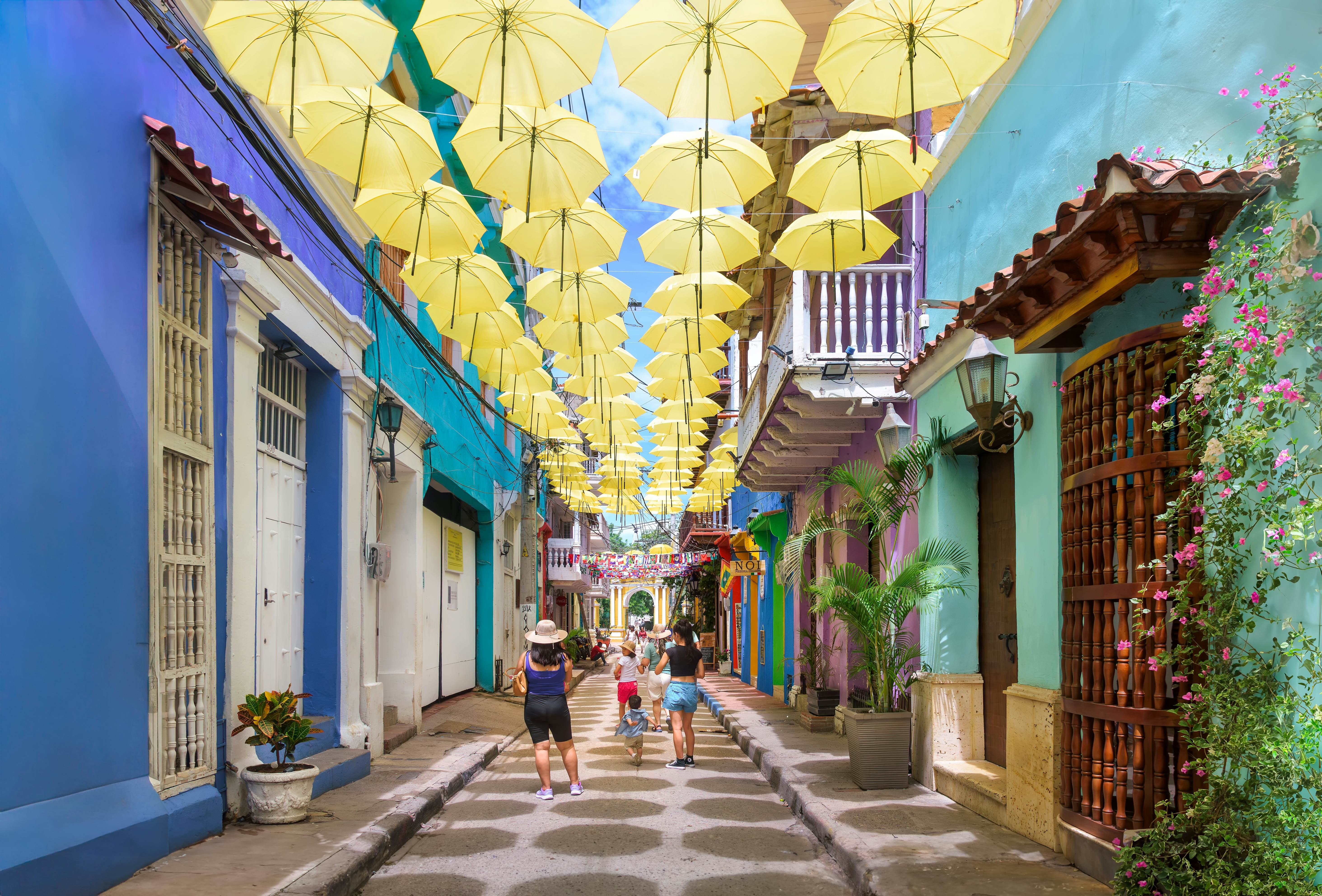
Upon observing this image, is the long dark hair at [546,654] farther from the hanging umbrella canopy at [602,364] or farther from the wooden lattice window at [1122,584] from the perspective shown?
the wooden lattice window at [1122,584]

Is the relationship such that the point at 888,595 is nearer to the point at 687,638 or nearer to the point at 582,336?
the point at 687,638

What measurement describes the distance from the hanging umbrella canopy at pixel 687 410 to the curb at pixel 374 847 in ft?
24.7

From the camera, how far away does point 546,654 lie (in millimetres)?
10148

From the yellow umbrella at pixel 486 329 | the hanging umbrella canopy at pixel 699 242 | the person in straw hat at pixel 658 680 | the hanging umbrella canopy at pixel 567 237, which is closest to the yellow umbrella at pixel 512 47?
the hanging umbrella canopy at pixel 567 237

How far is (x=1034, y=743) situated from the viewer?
7309mm

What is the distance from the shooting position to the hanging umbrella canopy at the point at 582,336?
1165 centimetres

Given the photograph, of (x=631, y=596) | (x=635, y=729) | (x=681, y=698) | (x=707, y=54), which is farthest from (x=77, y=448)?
(x=631, y=596)

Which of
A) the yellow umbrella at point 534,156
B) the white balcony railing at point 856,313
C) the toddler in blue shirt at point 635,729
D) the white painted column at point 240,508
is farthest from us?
the toddler in blue shirt at point 635,729

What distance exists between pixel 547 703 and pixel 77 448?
5.34 metres

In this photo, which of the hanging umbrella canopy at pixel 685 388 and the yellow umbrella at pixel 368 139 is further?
the hanging umbrella canopy at pixel 685 388

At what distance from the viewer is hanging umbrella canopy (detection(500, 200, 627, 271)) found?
913 cm

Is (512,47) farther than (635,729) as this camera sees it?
No

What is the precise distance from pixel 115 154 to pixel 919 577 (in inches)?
292

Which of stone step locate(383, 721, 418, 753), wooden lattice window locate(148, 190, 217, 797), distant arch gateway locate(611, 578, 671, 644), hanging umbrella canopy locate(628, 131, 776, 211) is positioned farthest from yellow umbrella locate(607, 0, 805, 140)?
distant arch gateway locate(611, 578, 671, 644)
